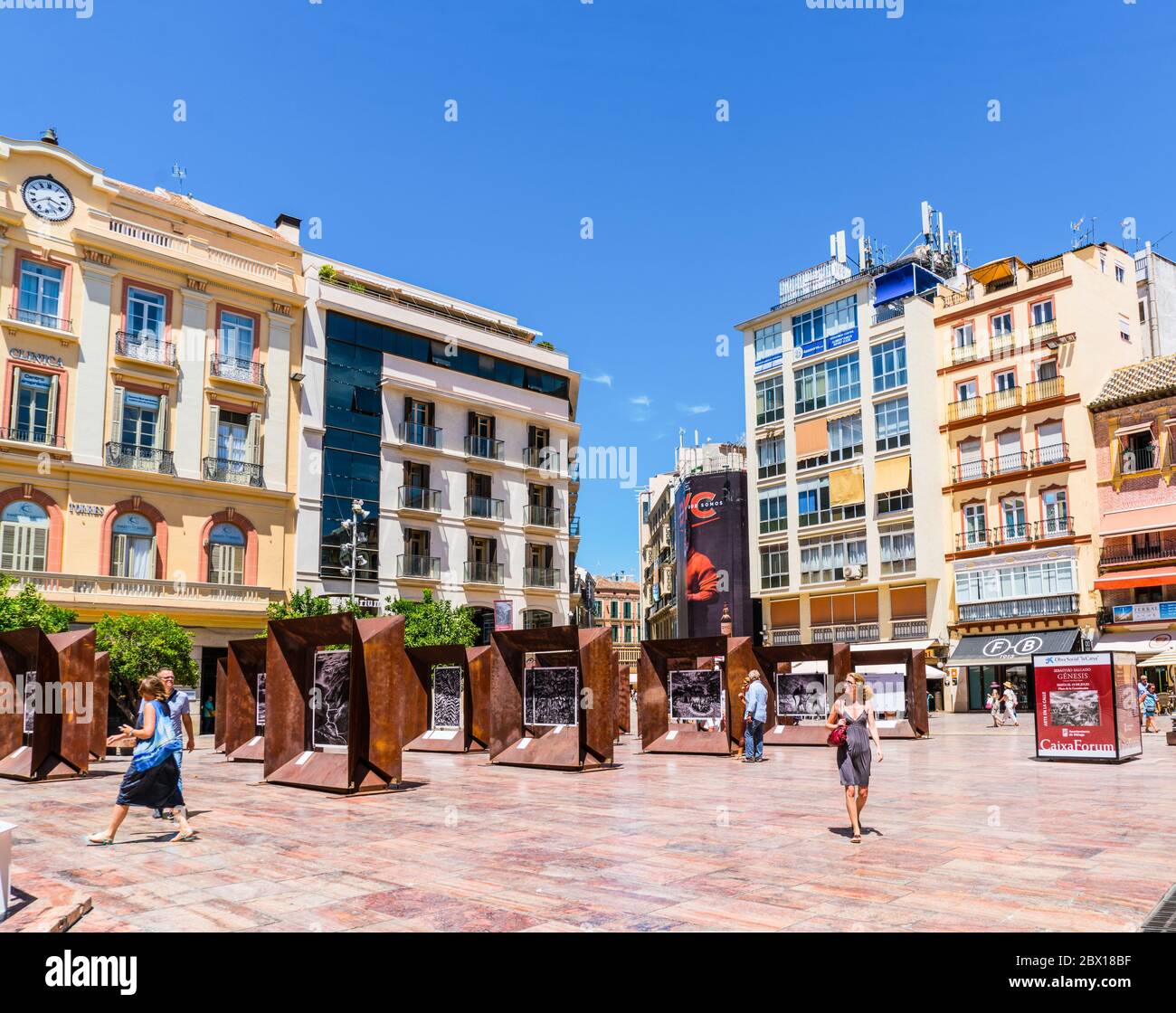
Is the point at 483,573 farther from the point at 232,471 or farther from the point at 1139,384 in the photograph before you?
the point at 1139,384

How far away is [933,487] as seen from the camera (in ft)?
158

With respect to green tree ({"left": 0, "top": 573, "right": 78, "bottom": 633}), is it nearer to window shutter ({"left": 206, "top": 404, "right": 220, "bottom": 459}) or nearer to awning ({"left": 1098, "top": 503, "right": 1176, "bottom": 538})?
window shutter ({"left": 206, "top": 404, "right": 220, "bottom": 459})

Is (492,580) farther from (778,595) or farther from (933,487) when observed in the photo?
(933,487)

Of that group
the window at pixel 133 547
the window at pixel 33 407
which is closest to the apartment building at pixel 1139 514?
the window at pixel 133 547

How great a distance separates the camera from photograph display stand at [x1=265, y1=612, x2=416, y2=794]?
13.9 meters

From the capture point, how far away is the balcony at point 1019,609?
42.5 m

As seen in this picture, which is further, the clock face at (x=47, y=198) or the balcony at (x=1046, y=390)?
the balcony at (x=1046, y=390)

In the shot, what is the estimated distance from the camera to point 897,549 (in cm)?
4916

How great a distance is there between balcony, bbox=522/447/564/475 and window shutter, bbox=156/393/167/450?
53.9ft

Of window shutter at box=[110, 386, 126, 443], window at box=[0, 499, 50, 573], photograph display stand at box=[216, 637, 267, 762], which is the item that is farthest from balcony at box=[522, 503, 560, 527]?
photograph display stand at box=[216, 637, 267, 762]

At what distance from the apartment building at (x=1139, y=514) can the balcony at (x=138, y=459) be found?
35985mm

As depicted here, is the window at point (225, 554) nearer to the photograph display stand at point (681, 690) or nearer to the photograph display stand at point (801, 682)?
the photograph display stand at point (681, 690)

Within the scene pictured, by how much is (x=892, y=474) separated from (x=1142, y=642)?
1426 centimetres

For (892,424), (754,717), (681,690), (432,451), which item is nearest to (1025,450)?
(892,424)
